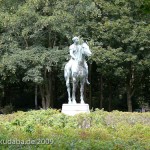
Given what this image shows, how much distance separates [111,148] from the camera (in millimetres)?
5738

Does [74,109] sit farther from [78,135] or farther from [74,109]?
[78,135]

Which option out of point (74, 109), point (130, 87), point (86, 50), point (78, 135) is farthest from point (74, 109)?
point (130, 87)

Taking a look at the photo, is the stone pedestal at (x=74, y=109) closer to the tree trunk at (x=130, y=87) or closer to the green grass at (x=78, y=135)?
the green grass at (x=78, y=135)

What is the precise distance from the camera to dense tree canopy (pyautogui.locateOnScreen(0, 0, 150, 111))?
24.6 m

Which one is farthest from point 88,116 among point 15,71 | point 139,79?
point 139,79

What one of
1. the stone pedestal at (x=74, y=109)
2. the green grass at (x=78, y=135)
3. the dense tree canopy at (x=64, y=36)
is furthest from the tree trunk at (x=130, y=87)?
the green grass at (x=78, y=135)

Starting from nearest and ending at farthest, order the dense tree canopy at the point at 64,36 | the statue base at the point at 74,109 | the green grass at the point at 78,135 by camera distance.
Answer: the green grass at the point at 78,135 < the statue base at the point at 74,109 < the dense tree canopy at the point at 64,36

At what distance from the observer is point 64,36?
25.5 metres

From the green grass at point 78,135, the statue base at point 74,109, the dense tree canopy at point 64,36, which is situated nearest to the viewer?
the green grass at point 78,135

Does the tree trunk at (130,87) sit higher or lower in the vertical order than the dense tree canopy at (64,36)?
lower

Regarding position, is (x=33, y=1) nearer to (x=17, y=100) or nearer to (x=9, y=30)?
(x=9, y=30)

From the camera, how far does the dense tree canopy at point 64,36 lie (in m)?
24.6

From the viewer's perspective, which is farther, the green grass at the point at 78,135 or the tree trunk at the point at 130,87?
the tree trunk at the point at 130,87

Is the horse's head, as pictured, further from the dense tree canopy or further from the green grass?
the dense tree canopy
